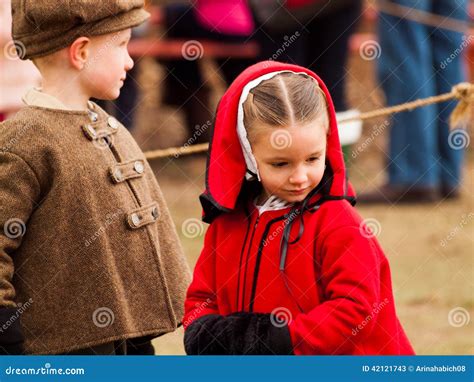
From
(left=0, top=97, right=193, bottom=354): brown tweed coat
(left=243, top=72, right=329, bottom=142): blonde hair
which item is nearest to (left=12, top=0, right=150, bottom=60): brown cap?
(left=0, top=97, right=193, bottom=354): brown tweed coat

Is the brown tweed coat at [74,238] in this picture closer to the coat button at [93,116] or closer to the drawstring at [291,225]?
the coat button at [93,116]

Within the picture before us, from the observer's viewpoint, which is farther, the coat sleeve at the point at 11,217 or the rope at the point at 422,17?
the rope at the point at 422,17

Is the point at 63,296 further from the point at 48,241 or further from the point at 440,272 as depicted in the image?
the point at 440,272

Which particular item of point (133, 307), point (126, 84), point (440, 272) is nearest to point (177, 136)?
point (126, 84)

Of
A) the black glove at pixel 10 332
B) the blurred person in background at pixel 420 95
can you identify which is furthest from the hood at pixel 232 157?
the blurred person in background at pixel 420 95

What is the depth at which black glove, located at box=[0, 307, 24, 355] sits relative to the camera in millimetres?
2629

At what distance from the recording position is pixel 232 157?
267 centimetres

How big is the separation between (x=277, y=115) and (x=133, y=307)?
0.61 m

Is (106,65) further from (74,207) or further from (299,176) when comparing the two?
(299,176)

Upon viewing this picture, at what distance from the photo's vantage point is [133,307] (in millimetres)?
2824

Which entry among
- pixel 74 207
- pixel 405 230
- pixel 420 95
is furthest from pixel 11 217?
pixel 420 95

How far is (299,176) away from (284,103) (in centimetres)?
16

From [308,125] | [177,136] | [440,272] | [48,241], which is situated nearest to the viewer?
[308,125]

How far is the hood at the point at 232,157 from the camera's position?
261 cm
